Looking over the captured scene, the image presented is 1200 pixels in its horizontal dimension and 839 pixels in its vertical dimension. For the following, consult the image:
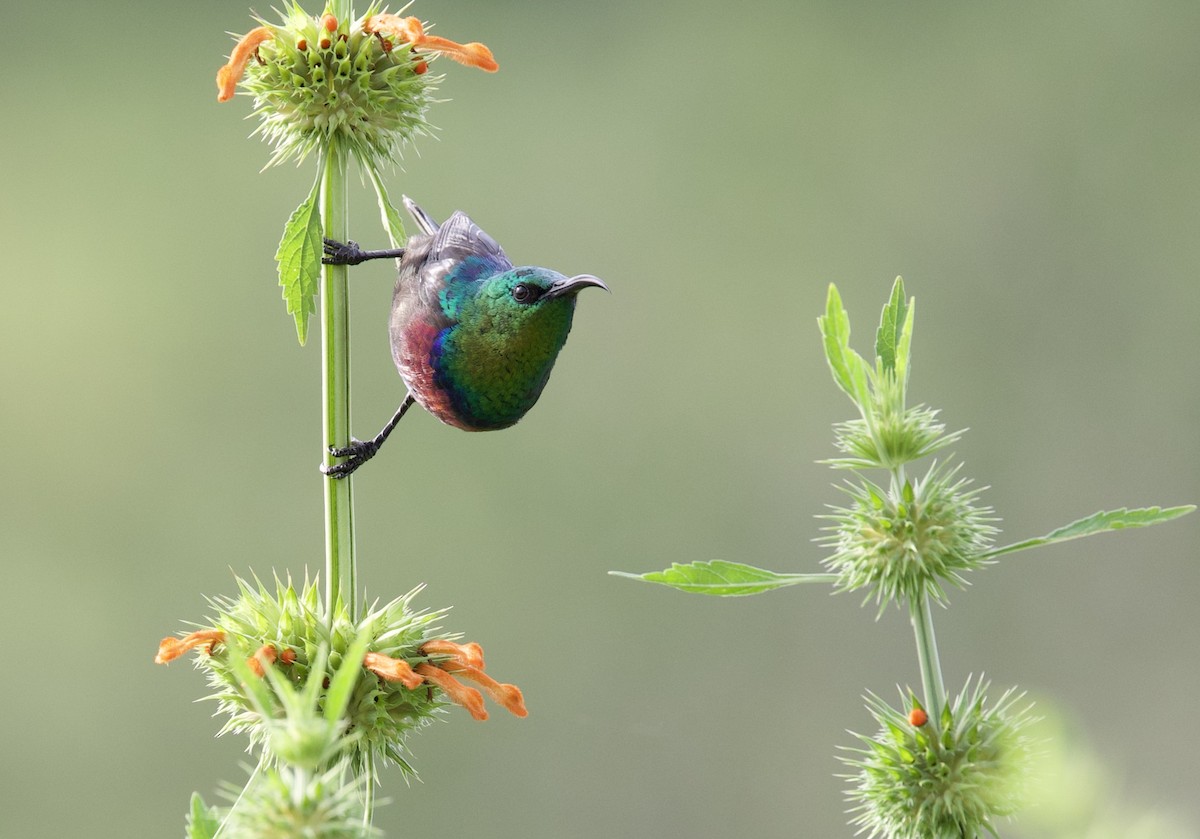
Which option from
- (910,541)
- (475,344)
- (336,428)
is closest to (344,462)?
(336,428)

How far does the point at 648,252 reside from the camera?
5.92 metres

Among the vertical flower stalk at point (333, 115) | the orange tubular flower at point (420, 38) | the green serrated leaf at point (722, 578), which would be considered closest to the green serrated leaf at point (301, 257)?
the vertical flower stalk at point (333, 115)

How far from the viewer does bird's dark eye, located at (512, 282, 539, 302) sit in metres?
1.04

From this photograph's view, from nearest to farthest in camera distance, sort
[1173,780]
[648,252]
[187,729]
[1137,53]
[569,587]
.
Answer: [1173,780]
[187,729]
[569,587]
[648,252]
[1137,53]

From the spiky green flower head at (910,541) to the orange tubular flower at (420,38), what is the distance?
402 mm

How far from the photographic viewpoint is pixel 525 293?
3.43 feet

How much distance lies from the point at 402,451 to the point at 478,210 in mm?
1085

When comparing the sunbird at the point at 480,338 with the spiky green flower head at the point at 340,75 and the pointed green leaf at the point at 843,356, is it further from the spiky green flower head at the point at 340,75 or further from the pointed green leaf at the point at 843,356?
the pointed green leaf at the point at 843,356

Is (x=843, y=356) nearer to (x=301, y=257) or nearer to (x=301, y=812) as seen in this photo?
(x=301, y=812)

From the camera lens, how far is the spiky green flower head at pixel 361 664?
77cm

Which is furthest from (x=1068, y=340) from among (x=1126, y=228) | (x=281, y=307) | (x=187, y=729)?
(x=187, y=729)

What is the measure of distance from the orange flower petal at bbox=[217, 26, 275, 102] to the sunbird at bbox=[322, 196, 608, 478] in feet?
0.69

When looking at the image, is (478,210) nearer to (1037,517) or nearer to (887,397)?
(1037,517)

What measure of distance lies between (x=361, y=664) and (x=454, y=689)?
0.07 metres
